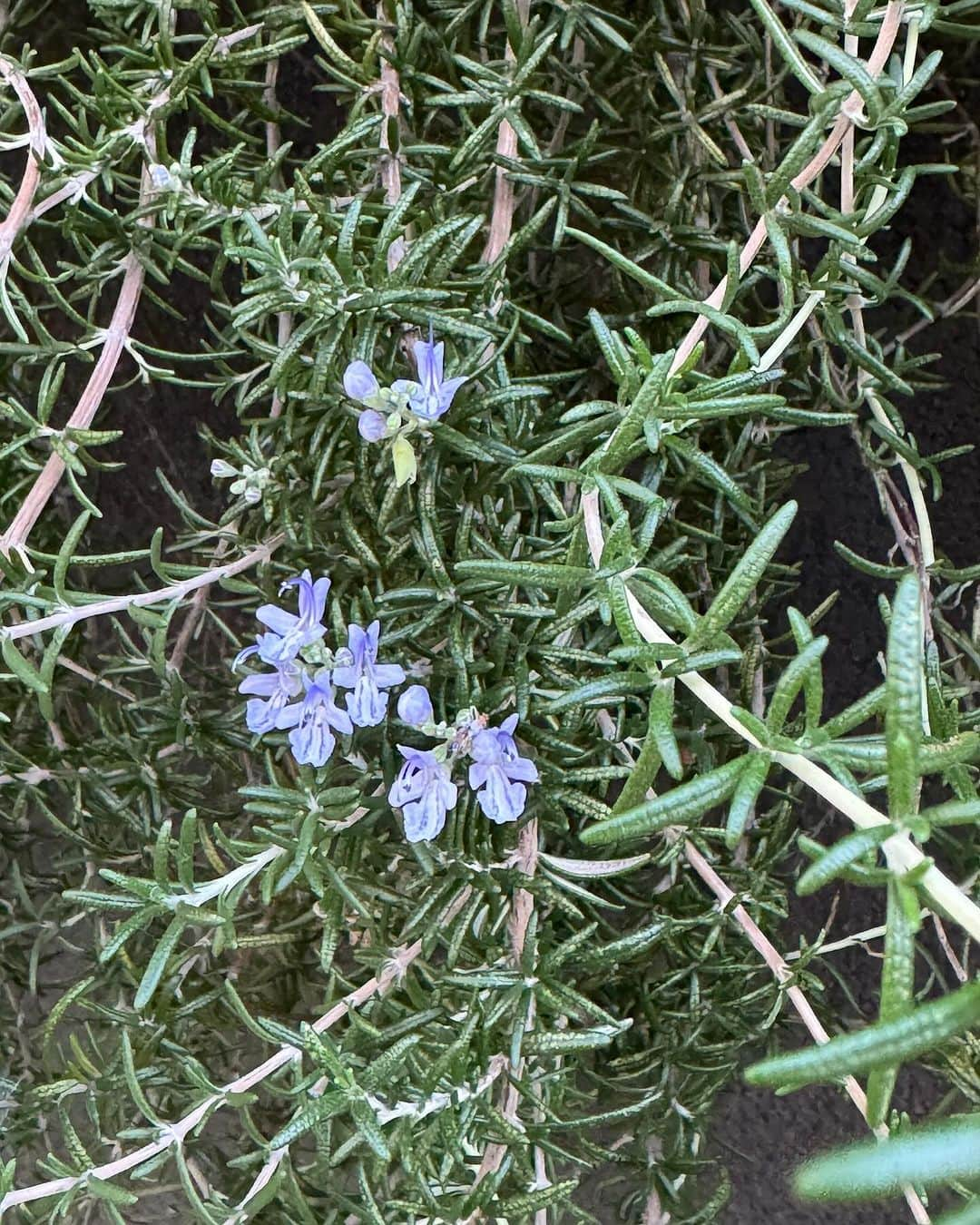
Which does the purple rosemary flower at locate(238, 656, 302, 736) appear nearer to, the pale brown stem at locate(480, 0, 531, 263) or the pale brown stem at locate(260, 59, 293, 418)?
the pale brown stem at locate(260, 59, 293, 418)

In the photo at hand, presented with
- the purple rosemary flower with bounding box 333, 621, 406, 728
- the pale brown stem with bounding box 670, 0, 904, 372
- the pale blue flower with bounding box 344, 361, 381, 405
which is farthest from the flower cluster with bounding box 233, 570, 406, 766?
the pale brown stem with bounding box 670, 0, 904, 372

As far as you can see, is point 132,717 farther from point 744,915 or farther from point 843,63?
point 843,63

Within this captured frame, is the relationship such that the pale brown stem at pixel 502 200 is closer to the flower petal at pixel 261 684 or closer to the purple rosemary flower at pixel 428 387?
the purple rosemary flower at pixel 428 387

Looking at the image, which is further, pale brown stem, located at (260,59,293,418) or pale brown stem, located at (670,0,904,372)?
pale brown stem, located at (260,59,293,418)

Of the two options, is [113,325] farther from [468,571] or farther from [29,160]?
[468,571]

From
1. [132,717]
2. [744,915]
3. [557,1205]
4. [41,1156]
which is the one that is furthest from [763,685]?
[41,1156]

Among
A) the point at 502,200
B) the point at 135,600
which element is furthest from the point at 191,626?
the point at 502,200

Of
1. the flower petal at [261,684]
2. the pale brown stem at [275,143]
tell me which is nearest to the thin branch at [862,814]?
the flower petal at [261,684]
